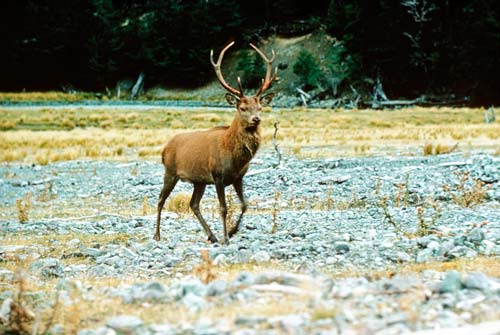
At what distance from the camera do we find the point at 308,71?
69.7 m

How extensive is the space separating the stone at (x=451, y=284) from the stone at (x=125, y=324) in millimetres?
2609

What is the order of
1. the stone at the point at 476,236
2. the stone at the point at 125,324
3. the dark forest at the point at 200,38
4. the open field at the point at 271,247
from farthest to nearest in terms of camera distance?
the dark forest at the point at 200,38
the stone at the point at 476,236
the open field at the point at 271,247
the stone at the point at 125,324

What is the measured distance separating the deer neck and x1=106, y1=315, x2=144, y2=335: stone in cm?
524

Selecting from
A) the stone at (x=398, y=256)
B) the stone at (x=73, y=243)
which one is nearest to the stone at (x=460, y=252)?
the stone at (x=398, y=256)

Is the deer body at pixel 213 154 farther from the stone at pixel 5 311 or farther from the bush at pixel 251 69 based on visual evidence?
the bush at pixel 251 69

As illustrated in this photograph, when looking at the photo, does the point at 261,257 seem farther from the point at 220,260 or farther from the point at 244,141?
the point at 244,141

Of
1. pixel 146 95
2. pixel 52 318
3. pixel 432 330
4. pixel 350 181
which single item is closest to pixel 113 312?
pixel 52 318

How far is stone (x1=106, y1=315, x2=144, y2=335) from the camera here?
21.3 ft

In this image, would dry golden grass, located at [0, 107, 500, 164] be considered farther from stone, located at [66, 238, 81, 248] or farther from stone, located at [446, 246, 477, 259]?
stone, located at [446, 246, 477, 259]

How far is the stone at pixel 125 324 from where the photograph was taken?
6.48 m

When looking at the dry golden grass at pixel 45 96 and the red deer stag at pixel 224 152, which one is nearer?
the red deer stag at pixel 224 152

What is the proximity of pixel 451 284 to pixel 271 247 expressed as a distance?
3877mm

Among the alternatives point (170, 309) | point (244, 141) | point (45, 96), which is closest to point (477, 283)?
point (170, 309)

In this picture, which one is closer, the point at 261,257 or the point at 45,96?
the point at 261,257
